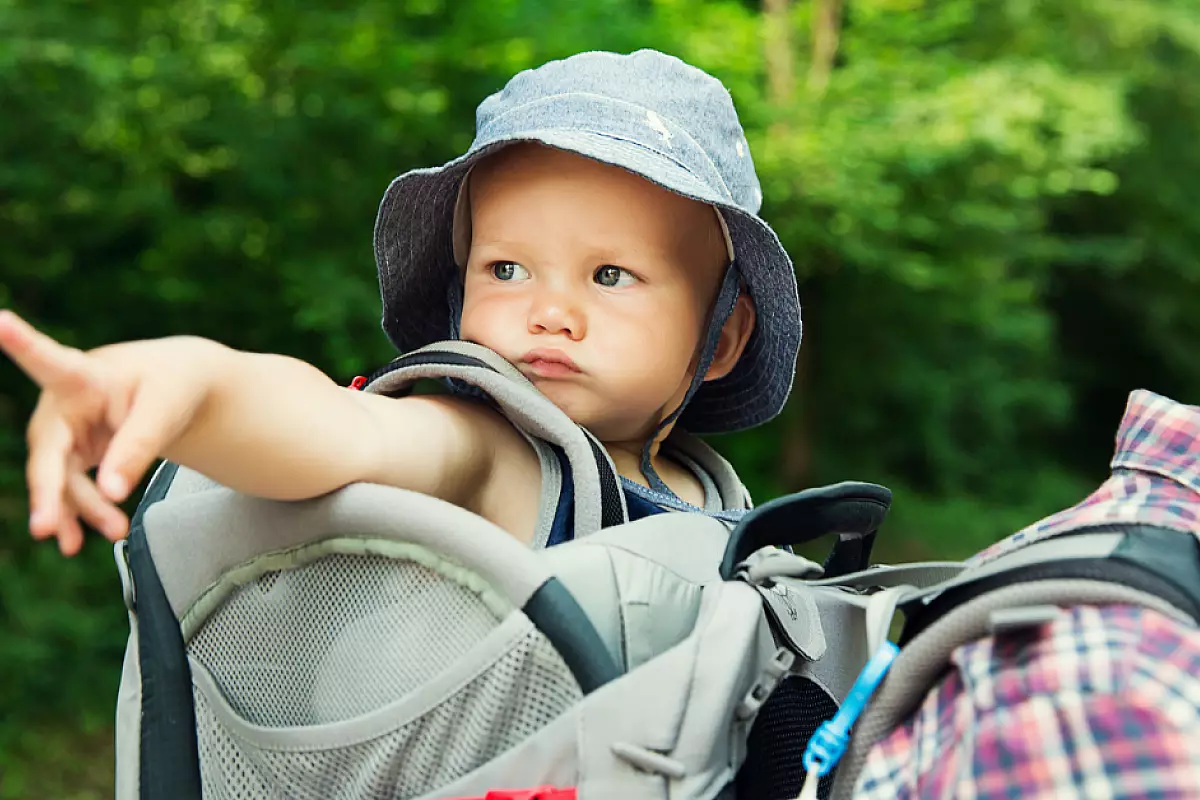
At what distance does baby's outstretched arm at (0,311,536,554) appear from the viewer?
69cm

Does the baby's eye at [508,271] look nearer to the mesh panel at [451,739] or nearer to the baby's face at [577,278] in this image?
the baby's face at [577,278]

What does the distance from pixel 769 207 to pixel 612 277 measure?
6.16 m

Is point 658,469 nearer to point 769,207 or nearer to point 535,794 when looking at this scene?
point 535,794

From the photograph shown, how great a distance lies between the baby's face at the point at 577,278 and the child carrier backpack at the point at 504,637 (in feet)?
1.01

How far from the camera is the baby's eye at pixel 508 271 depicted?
1.36m

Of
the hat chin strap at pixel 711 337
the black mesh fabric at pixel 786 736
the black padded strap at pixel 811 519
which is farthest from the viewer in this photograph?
the hat chin strap at pixel 711 337

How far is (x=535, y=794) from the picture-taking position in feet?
2.82

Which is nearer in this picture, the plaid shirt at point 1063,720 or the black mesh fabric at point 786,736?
the plaid shirt at point 1063,720

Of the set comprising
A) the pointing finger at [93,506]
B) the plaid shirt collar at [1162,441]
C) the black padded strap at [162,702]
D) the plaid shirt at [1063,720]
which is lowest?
the black padded strap at [162,702]

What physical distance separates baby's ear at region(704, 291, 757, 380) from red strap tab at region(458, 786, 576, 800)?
840mm

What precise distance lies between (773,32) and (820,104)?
778mm

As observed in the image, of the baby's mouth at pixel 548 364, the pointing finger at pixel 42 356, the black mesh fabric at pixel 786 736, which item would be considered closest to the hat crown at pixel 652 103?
the baby's mouth at pixel 548 364

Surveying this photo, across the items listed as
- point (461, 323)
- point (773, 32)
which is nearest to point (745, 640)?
point (461, 323)

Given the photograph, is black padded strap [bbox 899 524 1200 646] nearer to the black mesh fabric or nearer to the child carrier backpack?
the child carrier backpack
